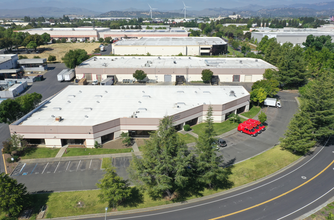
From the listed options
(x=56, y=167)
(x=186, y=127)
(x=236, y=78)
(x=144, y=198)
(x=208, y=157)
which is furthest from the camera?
(x=236, y=78)

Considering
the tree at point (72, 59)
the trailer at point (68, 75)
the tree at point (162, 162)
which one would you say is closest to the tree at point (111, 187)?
the tree at point (162, 162)

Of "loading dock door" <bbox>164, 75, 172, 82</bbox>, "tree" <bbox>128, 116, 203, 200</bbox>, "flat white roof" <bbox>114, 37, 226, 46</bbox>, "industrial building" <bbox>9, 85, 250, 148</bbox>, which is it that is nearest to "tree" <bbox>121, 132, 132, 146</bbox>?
"industrial building" <bbox>9, 85, 250, 148</bbox>

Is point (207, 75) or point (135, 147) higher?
point (207, 75)

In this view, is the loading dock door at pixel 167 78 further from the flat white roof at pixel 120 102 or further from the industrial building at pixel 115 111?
the industrial building at pixel 115 111

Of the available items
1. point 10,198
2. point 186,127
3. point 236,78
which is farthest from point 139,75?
point 10,198

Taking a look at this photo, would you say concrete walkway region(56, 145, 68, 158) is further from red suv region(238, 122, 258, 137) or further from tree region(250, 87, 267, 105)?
tree region(250, 87, 267, 105)

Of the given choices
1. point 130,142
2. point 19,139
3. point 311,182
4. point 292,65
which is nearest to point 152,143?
point 130,142

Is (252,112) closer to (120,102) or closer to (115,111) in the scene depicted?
(120,102)
